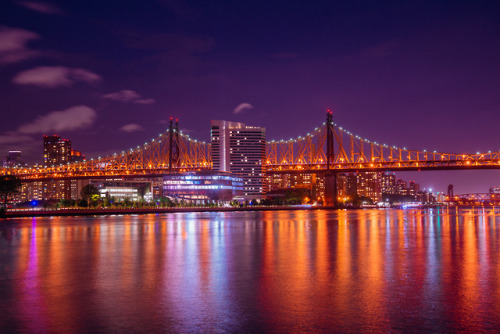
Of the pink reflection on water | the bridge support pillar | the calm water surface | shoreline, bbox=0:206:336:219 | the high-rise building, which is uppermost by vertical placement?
the high-rise building

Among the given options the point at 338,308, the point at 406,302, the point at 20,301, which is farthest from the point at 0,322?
the point at 406,302

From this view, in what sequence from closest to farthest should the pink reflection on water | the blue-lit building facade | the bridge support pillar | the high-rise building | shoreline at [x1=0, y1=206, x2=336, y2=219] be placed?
the pink reflection on water
shoreline at [x1=0, y1=206, x2=336, y2=219]
the bridge support pillar
the blue-lit building facade
the high-rise building

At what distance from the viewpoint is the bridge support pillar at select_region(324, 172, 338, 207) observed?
120562 mm

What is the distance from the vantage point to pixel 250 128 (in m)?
177

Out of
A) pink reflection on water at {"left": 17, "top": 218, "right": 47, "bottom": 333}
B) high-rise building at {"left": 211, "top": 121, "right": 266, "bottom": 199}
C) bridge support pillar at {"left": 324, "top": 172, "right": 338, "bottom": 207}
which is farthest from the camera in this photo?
high-rise building at {"left": 211, "top": 121, "right": 266, "bottom": 199}

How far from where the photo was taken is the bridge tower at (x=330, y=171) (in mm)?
120831

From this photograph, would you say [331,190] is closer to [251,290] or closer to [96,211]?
[96,211]

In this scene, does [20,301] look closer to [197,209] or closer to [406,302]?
[406,302]

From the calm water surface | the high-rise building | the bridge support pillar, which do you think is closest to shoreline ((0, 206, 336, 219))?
the bridge support pillar

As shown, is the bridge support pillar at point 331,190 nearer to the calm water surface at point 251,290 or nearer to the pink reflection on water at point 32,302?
the calm water surface at point 251,290

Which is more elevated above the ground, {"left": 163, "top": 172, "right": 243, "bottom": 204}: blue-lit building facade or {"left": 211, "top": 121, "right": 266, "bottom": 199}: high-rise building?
{"left": 211, "top": 121, "right": 266, "bottom": 199}: high-rise building

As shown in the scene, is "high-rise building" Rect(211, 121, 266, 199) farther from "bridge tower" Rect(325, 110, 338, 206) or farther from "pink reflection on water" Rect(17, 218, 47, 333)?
"pink reflection on water" Rect(17, 218, 47, 333)

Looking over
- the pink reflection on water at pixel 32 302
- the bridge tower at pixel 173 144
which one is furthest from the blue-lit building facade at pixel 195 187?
the pink reflection on water at pixel 32 302

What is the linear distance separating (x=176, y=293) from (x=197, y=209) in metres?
89.9
